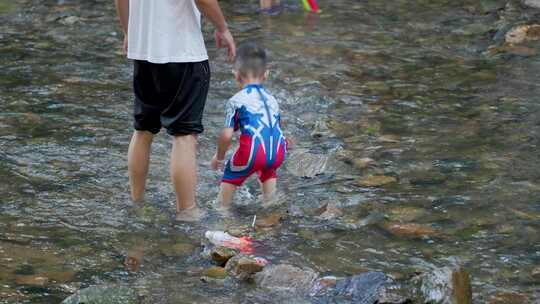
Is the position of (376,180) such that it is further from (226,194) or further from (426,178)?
(226,194)

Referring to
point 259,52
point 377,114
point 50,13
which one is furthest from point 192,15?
A: point 50,13

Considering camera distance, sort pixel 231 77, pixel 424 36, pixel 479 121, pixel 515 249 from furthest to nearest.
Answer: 1. pixel 424 36
2. pixel 231 77
3. pixel 479 121
4. pixel 515 249

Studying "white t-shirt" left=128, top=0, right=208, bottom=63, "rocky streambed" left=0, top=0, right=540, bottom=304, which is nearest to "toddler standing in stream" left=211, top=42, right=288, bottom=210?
"rocky streambed" left=0, top=0, right=540, bottom=304

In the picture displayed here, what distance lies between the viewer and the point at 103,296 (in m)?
4.14

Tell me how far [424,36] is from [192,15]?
17.3 ft

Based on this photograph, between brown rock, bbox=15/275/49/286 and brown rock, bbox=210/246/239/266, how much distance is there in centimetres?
81

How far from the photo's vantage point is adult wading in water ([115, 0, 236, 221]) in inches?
204

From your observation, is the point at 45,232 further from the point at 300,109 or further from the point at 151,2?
the point at 300,109

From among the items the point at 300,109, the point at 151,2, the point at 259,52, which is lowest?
the point at 300,109

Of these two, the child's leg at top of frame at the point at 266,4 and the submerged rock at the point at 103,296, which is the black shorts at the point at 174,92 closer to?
the submerged rock at the point at 103,296

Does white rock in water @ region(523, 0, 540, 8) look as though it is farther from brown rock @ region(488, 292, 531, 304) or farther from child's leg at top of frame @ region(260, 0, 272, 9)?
brown rock @ region(488, 292, 531, 304)

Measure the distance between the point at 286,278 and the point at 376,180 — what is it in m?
1.72

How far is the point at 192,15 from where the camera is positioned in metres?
5.23

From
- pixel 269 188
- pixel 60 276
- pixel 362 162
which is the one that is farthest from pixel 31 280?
pixel 362 162
